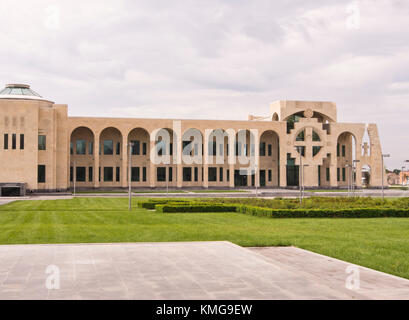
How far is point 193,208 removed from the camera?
2830cm

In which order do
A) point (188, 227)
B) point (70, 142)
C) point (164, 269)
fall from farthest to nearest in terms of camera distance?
point (70, 142), point (188, 227), point (164, 269)

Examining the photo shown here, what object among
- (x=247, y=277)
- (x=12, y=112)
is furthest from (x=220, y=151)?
(x=247, y=277)

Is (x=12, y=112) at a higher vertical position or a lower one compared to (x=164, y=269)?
higher

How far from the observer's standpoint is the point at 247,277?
361 inches

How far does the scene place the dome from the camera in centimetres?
5939

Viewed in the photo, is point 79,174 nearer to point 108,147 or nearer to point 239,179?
point 108,147

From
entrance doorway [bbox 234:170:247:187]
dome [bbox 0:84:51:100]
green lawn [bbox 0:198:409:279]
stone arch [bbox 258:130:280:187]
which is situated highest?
dome [bbox 0:84:51:100]

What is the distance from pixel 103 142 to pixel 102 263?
60.2 meters

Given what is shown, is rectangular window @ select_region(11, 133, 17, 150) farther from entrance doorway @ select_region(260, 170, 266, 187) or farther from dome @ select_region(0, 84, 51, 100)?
entrance doorway @ select_region(260, 170, 266, 187)

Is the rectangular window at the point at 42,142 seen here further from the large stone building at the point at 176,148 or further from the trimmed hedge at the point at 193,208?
Result: the trimmed hedge at the point at 193,208

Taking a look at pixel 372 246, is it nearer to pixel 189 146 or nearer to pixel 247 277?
pixel 247 277

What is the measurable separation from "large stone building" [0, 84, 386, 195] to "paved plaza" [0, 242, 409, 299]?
46652mm

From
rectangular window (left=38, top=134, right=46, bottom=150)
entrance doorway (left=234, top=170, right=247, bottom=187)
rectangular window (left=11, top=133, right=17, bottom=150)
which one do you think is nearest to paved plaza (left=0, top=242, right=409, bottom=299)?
rectangular window (left=11, top=133, right=17, bottom=150)
